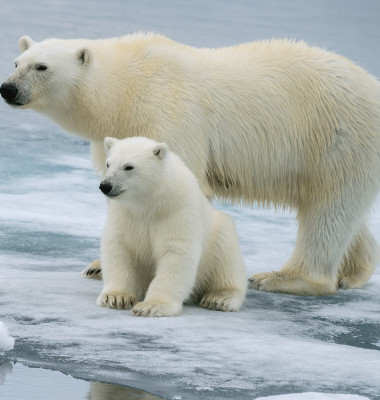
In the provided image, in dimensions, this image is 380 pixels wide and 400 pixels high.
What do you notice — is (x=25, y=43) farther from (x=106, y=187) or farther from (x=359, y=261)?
(x=359, y=261)

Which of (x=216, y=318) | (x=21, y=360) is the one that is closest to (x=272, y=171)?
(x=216, y=318)

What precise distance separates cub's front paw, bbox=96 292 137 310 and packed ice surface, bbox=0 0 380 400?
2.9 inches

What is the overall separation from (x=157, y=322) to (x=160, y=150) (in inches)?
34.7

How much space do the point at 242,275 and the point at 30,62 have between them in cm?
175

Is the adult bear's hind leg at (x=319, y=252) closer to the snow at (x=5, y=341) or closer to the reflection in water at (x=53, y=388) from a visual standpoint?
the snow at (x=5, y=341)

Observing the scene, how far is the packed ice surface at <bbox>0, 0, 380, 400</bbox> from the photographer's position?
409 cm

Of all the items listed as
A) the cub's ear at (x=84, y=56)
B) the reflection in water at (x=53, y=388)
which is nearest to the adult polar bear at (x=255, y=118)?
the cub's ear at (x=84, y=56)

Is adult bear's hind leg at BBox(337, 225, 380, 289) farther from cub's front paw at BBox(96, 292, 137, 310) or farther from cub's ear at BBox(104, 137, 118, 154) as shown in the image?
cub's ear at BBox(104, 137, 118, 154)

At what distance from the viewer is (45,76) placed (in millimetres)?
5703

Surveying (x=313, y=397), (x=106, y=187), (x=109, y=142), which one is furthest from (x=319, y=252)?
(x=313, y=397)

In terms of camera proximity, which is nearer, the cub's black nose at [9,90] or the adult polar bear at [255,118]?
the cub's black nose at [9,90]

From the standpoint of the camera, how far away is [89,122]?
5848 mm

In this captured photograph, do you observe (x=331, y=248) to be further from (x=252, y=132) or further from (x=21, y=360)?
(x=21, y=360)

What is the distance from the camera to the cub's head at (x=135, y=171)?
4910mm
